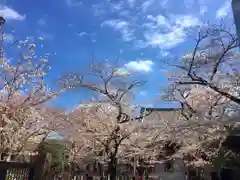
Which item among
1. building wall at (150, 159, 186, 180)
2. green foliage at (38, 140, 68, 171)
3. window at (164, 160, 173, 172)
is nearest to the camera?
green foliage at (38, 140, 68, 171)

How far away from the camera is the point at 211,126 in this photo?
11.1 meters

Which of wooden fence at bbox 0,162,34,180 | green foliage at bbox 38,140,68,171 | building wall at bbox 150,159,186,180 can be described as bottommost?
wooden fence at bbox 0,162,34,180

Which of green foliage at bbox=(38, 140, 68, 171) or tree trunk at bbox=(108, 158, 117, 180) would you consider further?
green foliage at bbox=(38, 140, 68, 171)

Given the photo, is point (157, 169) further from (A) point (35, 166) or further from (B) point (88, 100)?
(A) point (35, 166)

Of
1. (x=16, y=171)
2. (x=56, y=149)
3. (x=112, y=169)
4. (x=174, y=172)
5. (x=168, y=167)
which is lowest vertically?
(x=16, y=171)

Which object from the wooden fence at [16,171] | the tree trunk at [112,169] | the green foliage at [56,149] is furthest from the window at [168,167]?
the wooden fence at [16,171]

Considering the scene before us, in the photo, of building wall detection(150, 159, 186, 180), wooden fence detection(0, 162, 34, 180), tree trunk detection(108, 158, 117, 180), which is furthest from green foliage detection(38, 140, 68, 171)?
wooden fence detection(0, 162, 34, 180)

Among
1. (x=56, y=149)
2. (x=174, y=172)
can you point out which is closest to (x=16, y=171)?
(x=56, y=149)

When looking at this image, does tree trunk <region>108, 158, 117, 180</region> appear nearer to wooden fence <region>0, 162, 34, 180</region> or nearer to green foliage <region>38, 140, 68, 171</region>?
wooden fence <region>0, 162, 34, 180</region>

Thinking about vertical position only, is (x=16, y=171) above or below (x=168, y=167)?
below

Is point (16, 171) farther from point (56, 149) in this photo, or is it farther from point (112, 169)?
point (56, 149)

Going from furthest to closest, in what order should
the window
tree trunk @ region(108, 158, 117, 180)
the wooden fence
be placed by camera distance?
1. the window
2. tree trunk @ region(108, 158, 117, 180)
3. the wooden fence

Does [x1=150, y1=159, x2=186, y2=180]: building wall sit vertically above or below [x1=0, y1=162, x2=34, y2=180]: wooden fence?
above

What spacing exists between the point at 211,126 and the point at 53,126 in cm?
844
